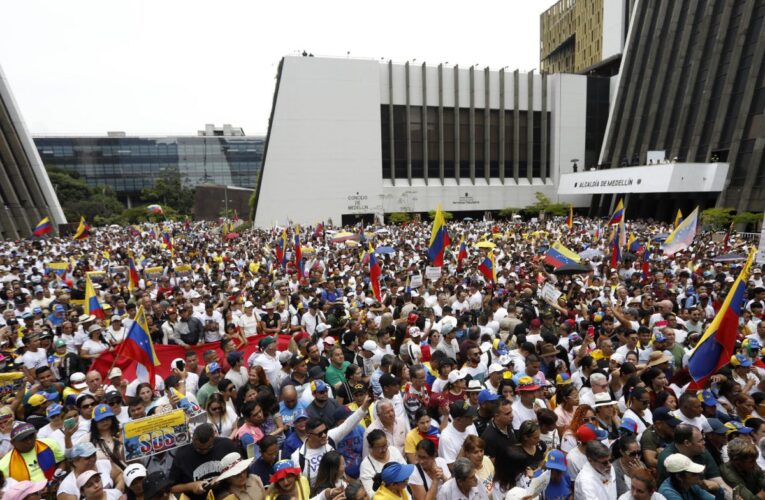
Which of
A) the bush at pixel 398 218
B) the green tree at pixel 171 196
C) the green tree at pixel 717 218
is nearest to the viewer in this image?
the green tree at pixel 717 218

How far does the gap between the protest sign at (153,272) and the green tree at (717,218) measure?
31.2 m

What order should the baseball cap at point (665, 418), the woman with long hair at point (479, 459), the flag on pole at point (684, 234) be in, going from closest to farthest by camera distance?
the woman with long hair at point (479, 459) → the baseball cap at point (665, 418) → the flag on pole at point (684, 234)

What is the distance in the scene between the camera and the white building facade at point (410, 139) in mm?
41344

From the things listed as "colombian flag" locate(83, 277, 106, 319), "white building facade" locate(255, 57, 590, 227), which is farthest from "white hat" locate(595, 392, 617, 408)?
"white building facade" locate(255, 57, 590, 227)

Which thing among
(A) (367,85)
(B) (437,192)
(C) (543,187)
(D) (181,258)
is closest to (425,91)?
(A) (367,85)

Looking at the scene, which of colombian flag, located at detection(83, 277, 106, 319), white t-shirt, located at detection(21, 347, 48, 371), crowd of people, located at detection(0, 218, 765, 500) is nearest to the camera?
crowd of people, located at detection(0, 218, 765, 500)

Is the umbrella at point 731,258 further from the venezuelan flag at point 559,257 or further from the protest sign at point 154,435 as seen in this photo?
the protest sign at point 154,435

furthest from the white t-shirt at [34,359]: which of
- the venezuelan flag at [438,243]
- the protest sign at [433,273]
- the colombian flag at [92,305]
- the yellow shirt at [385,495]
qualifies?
the venezuelan flag at [438,243]

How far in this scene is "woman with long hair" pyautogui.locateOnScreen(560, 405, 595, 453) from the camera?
4.13m

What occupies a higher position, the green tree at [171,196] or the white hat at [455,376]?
the white hat at [455,376]

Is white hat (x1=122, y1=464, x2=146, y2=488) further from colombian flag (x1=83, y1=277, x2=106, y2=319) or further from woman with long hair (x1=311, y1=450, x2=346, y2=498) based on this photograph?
colombian flag (x1=83, y1=277, x2=106, y2=319)

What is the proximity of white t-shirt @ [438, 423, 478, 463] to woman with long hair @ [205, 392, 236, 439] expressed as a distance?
207cm

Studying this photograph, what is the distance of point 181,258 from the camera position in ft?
64.4

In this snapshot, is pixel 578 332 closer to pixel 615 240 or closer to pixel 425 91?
pixel 615 240
